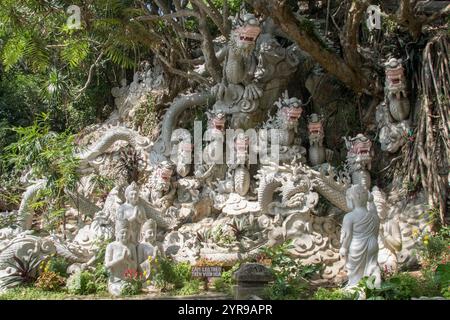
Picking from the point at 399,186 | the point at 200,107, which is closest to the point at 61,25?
the point at 200,107

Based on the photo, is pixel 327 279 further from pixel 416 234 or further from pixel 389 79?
pixel 389 79

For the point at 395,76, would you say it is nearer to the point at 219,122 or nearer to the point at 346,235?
the point at 219,122

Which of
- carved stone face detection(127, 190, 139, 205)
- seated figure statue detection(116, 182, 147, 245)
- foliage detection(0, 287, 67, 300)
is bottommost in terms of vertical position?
foliage detection(0, 287, 67, 300)

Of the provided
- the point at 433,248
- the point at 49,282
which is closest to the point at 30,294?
the point at 49,282

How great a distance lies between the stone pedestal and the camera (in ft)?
17.8

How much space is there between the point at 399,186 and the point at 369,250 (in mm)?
2808

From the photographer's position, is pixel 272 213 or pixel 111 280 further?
pixel 272 213

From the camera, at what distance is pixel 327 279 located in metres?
6.77

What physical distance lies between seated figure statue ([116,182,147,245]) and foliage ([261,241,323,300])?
153 cm

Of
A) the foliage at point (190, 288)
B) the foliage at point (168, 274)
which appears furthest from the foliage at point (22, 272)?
the foliage at point (190, 288)

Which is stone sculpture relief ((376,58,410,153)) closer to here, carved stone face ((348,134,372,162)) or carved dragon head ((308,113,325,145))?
carved stone face ((348,134,372,162))

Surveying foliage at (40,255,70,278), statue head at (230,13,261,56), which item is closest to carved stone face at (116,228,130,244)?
foliage at (40,255,70,278)

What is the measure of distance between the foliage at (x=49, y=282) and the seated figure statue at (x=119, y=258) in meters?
0.66

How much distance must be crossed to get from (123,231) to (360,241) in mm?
2592
